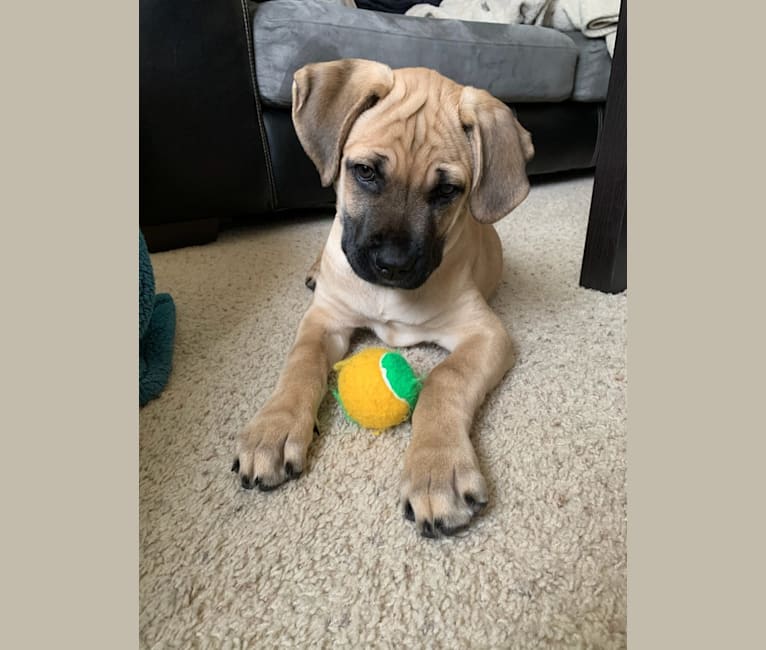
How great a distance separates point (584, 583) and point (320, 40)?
2.51 meters

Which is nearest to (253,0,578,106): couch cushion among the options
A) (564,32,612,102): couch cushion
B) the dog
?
(564,32,612,102): couch cushion

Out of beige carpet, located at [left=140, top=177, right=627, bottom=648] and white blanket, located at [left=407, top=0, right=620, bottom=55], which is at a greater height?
white blanket, located at [left=407, top=0, right=620, bottom=55]

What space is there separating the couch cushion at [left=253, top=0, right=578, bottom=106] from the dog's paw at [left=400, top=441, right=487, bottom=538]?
2093 mm

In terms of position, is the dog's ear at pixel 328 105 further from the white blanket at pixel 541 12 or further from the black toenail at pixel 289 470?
the white blanket at pixel 541 12

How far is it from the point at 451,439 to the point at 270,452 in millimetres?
378

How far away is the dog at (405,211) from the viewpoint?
1230mm

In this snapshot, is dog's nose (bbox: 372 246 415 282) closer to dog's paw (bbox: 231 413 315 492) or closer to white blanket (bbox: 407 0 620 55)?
dog's paw (bbox: 231 413 315 492)

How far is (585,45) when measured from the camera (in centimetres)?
373

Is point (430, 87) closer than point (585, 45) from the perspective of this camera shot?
Yes

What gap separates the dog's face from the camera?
1.38 metres

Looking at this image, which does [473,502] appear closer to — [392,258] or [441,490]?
[441,490]

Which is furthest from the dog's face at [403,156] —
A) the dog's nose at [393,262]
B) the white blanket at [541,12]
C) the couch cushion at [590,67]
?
the couch cushion at [590,67]

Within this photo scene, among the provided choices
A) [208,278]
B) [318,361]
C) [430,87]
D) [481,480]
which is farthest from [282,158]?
[481,480]
